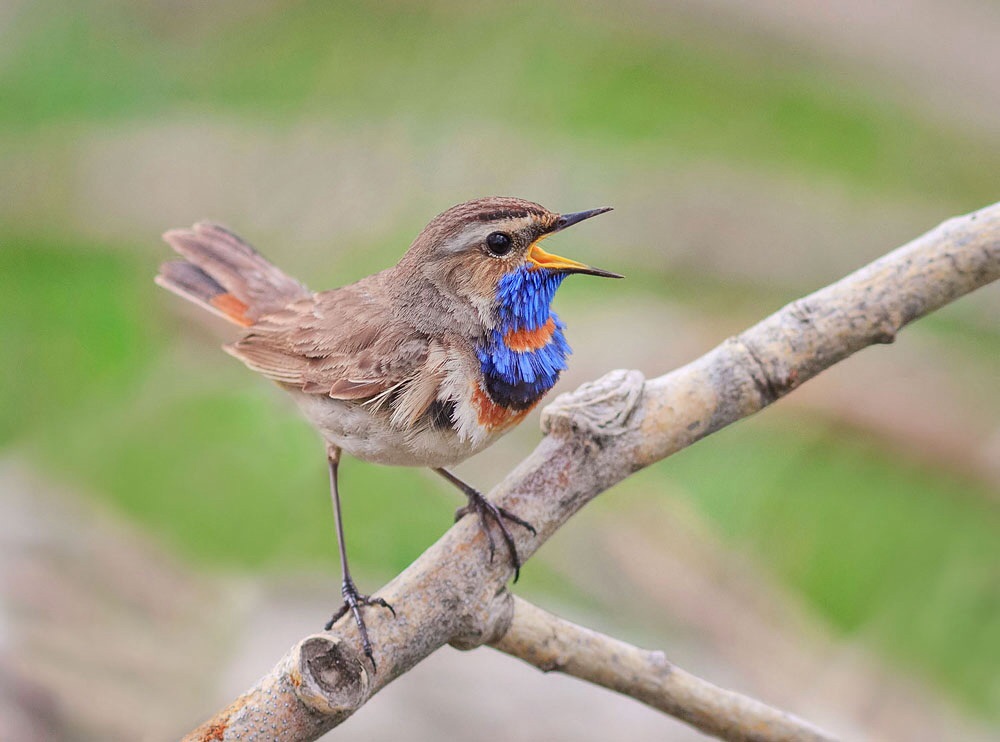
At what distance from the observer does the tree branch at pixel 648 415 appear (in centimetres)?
260

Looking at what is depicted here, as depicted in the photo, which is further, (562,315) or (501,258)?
(562,315)

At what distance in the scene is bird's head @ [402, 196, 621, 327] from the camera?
2977mm

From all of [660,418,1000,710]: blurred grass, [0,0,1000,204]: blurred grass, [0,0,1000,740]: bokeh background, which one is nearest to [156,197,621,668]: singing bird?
[0,0,1000,740]: bokeh background

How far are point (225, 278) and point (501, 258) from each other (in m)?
1.26

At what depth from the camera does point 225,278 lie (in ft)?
12.8

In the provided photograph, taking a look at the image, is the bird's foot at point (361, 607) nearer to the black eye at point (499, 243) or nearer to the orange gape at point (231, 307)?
the black eye at point (499, 243)

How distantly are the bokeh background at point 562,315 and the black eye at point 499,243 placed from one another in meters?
1.87

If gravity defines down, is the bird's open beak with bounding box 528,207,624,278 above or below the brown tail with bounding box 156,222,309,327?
above

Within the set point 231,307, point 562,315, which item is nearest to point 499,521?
point 231,307

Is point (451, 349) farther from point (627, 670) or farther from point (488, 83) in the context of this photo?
point (488, 83)

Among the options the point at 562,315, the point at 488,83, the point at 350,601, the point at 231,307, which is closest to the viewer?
the point at 350,601

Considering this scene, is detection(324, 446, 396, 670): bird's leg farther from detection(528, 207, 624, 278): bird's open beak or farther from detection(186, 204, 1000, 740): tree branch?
detection(528, 207, 624, 278): bird's open beak

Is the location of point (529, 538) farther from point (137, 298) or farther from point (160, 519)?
point (137, 298)

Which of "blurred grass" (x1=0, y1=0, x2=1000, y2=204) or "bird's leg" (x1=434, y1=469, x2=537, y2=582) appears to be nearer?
"bird's leg" (x1=434, y1=469, x2=537, y2=582)
